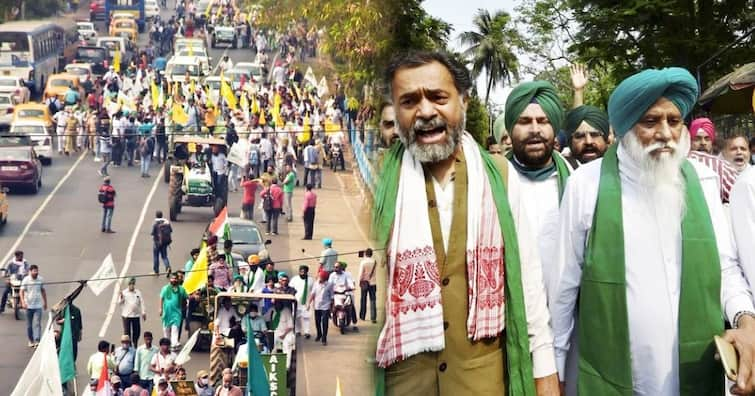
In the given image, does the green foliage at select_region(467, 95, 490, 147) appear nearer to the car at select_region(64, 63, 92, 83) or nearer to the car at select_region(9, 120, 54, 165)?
the car at select_region(9, 120, 54, 165)

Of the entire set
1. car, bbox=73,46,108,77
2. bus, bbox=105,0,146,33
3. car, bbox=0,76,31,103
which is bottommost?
car, bbox=0,76,31,103

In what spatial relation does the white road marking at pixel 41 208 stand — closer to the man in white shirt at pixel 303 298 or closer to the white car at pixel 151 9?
the white car at pixel 151 9

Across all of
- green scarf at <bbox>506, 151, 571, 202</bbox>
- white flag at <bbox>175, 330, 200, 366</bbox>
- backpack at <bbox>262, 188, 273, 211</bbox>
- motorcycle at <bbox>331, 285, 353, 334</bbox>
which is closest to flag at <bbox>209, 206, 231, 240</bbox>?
white flag at <bbox>175, 330, 200, 366</bbox>

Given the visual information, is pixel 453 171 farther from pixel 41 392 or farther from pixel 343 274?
pixel 343 274

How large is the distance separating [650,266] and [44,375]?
18663 mm

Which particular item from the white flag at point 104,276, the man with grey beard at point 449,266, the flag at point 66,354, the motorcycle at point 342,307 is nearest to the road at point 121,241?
the motorcycle at point 342,307

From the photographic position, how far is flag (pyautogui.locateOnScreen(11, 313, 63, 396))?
69.7ft

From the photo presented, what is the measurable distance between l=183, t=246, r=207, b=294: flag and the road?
4.76 feet

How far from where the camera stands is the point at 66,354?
80.2 ft

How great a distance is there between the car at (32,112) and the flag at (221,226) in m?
12.2

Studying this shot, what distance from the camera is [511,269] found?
364 cm

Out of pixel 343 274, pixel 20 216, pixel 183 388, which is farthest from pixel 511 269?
pixel 20 216

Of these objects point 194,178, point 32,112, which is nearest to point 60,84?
point 32,112

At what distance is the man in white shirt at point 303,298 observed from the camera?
25.6 m
